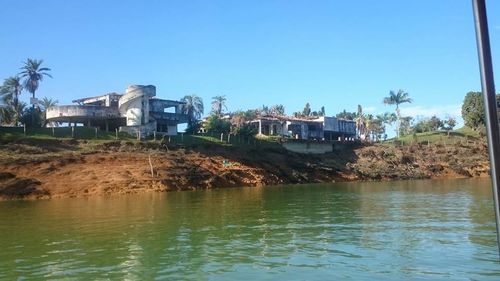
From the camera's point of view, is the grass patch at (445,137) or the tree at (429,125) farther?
the tree at (429,125)

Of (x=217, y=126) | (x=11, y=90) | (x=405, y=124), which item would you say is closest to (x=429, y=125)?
(x=405, y=124)

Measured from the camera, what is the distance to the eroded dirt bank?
53875 mm

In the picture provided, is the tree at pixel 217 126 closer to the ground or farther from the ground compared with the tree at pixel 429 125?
closer to the ground

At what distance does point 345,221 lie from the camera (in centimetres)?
2355

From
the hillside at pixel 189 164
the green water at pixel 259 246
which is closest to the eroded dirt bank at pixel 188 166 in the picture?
the hillside at pixel 189 164

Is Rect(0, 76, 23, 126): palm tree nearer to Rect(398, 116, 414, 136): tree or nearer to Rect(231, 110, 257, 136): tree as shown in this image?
Rect(231, 110, 257, 136): tree

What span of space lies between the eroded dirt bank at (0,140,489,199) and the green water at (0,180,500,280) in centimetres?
2612

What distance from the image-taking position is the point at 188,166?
210 feet

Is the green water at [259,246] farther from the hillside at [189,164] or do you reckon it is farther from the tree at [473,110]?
the tree at [473,110]

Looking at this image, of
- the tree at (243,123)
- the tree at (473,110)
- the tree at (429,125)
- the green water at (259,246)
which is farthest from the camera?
the tree at (429,125)

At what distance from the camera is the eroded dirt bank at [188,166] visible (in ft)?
177

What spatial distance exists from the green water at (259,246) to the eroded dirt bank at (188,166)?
2612 centimetres

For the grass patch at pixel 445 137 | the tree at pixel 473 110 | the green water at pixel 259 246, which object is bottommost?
the green water at pixel 259 246

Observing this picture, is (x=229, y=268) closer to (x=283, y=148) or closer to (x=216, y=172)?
(x=216, y=172)
